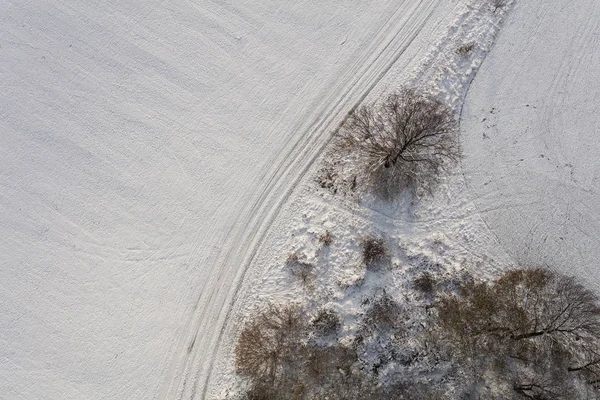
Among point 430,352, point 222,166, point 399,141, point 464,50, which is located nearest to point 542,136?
point 464,50

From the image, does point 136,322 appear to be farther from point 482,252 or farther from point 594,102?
point 594,102

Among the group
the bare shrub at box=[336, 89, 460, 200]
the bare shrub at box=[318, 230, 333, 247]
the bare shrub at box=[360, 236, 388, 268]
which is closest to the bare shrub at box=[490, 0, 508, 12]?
the bare shrub at box=[336, 89, 460, 200]

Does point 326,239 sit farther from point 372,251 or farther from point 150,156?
point 150,156

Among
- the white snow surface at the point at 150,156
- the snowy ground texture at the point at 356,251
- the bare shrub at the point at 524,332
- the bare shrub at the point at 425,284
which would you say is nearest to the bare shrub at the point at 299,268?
the snowy ground texture at the point at 356,251

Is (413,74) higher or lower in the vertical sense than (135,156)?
higher

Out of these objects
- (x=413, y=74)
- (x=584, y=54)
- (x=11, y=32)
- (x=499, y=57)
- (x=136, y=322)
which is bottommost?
(x=136, y=322)

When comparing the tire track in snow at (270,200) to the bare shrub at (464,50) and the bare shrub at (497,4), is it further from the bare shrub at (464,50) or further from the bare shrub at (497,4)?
the bare shrub at (497,4)

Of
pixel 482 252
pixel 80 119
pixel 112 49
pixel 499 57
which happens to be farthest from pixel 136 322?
pixel 499 57
